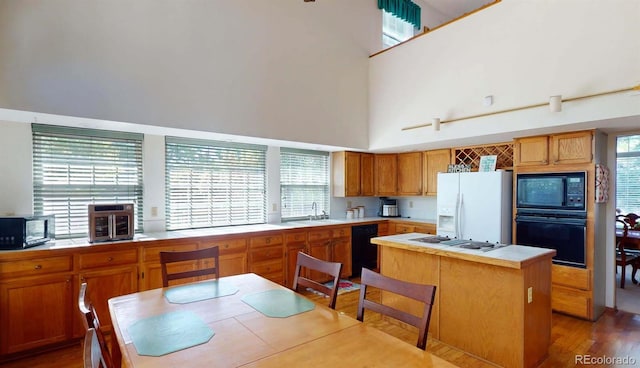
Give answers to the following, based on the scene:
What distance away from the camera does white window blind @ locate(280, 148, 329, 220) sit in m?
5.02

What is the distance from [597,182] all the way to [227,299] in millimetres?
3866

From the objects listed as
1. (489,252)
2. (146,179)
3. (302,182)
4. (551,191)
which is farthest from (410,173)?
(146,179)

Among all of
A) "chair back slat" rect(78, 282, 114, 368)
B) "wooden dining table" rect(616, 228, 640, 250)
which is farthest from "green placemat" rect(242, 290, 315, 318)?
"wooden dining table" rect(616, 228, 640, 250)

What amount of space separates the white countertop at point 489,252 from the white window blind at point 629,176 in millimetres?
5398

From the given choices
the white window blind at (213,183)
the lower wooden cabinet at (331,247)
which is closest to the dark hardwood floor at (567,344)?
the lower wooden cabinet at (331,247)

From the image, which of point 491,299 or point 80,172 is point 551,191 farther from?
point 80,172

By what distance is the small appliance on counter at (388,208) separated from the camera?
5738 millimetres

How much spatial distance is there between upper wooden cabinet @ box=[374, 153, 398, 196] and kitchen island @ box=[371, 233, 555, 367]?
257 centimetres

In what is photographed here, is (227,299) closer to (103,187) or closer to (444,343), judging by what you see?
(444,343)

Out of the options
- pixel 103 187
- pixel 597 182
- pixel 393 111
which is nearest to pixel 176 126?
pixel 103 187

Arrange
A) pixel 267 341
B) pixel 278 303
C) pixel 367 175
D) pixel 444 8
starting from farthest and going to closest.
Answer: pixel 444 8
pixel 367 175
pixel 278 303
pixel 267 341

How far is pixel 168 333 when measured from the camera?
1446mm

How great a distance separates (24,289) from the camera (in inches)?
103

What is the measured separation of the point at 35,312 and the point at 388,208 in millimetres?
4828
